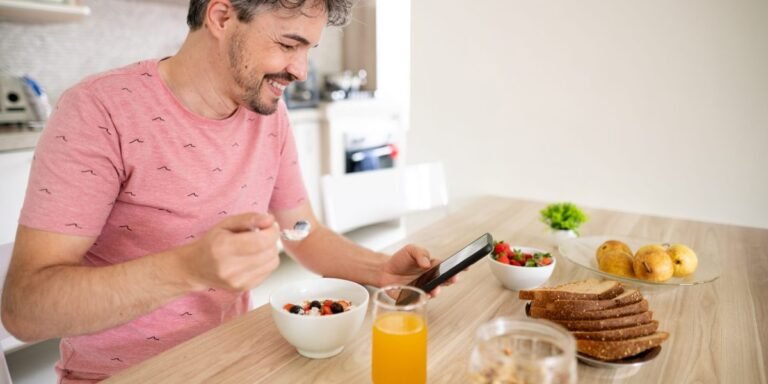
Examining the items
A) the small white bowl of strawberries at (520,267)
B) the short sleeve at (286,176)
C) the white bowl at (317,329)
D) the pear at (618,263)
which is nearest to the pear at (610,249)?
the pear at (618,263)

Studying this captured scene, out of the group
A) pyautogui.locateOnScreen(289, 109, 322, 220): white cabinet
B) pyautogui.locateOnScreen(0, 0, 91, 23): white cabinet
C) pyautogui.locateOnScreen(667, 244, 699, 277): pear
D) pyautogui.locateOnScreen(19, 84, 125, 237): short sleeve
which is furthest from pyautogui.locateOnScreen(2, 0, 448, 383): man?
pyautogui.locateOnScreen(289, 109, 322, 220): white cabinet

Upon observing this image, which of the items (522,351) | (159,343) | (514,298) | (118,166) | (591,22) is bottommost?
(159,343)

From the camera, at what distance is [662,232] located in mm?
1450

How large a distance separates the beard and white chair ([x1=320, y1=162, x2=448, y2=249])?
18.9 inches

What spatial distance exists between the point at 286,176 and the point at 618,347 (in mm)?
831

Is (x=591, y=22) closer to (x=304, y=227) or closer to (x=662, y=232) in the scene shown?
(x=662, y=232)

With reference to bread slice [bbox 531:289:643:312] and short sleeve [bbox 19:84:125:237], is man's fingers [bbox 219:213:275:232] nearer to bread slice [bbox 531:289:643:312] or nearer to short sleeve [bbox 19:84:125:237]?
short sleeve [bbox 19:84:125:237]

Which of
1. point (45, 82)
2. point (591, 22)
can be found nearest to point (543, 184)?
point (591, 22)

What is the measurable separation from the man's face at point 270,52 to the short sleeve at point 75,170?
26 cm

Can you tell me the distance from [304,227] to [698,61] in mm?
1521

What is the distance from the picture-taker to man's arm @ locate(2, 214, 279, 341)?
0.69m

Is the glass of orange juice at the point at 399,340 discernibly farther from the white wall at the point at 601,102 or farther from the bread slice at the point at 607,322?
the white wall at the point at 601,102

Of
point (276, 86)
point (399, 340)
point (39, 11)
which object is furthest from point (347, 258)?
point (39, 11)

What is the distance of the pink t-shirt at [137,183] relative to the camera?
2.86 ft
